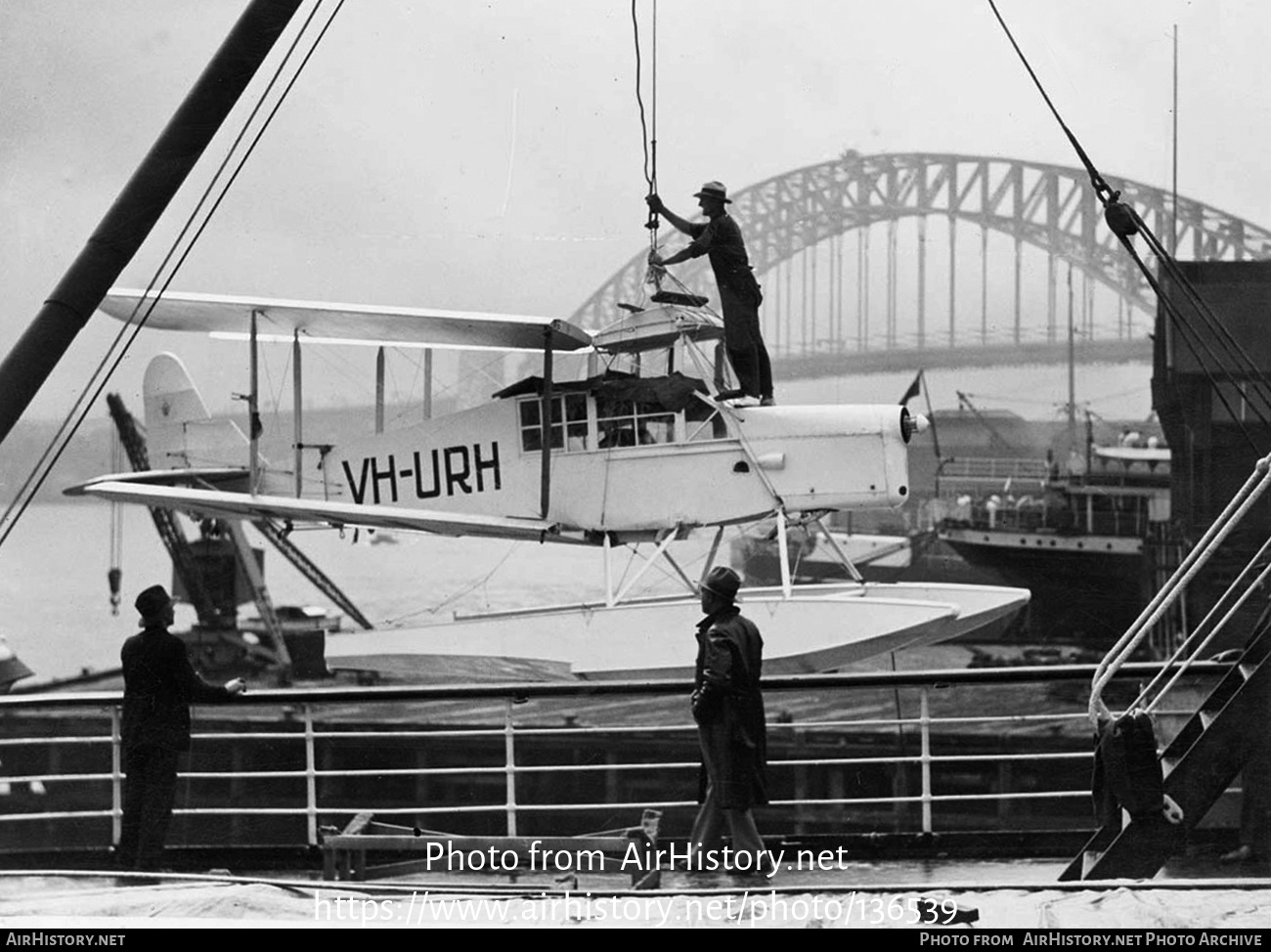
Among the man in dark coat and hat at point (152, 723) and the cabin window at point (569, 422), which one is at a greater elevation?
the cabin window at point (569, 422)

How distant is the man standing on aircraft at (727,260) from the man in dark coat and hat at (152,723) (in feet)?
10.4

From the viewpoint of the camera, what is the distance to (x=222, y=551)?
24203 millimetres

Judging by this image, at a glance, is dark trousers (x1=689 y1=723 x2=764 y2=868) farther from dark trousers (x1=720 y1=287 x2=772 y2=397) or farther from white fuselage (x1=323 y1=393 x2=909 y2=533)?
white fuselage (x1=323 y1=393 x2=909 y2=533)

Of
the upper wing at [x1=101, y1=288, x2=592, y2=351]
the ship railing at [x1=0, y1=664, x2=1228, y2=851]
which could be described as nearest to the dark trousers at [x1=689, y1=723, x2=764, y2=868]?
the upper wing at [x1=101, y1=288, x2=592, y2=351]

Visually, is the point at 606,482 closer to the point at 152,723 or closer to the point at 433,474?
the point at 433,474

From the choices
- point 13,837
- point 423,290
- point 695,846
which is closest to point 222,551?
point 13,837

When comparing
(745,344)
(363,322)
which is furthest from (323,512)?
(745,344)

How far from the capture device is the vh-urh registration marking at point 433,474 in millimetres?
10867

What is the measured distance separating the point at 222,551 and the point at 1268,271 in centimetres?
1769

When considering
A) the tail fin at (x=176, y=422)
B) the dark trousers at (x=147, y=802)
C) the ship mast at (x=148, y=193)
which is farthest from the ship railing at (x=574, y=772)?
the ship mast at (x=148, y=193)

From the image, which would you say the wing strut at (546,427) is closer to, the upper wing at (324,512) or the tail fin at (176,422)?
the upper wing at (324,512)

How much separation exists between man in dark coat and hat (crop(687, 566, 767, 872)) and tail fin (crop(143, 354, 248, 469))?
1167 cm

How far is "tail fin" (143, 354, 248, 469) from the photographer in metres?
15.5

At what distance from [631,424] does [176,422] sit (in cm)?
729
